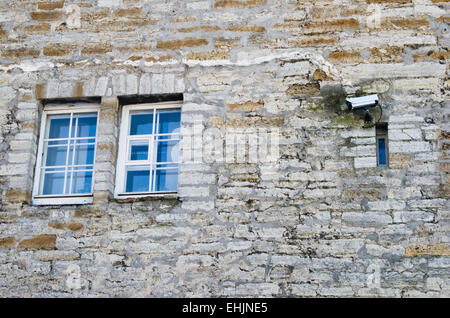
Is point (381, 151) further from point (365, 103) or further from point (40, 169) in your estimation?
point (40, 169)

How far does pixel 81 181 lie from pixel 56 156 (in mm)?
367

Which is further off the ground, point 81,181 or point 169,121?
point 169,121

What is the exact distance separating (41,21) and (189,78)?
5.22 ft

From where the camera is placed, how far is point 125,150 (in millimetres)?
7199

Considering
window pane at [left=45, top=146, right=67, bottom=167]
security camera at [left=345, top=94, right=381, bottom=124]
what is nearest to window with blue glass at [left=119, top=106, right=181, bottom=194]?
window pane at [left=45, top=146, right=67, bottom=167]

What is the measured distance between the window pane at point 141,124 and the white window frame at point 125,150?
0.17 feet

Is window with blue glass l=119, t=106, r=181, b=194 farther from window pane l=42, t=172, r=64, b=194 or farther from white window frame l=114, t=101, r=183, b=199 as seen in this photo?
window pane l=42, t=172, r=64, b=194

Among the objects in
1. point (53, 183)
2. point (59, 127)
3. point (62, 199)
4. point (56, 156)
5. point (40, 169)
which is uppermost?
point (59, 127)

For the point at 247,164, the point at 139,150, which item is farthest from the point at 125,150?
the point at 247,164

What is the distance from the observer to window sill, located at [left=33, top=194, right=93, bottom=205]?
704cm

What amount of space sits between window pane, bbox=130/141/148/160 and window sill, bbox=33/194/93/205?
0.54 metres

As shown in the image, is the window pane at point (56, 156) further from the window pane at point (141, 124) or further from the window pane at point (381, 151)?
the window pane at point (381, 151)

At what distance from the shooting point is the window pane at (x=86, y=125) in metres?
7.35

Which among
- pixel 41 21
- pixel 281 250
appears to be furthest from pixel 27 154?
pixel 281 250
